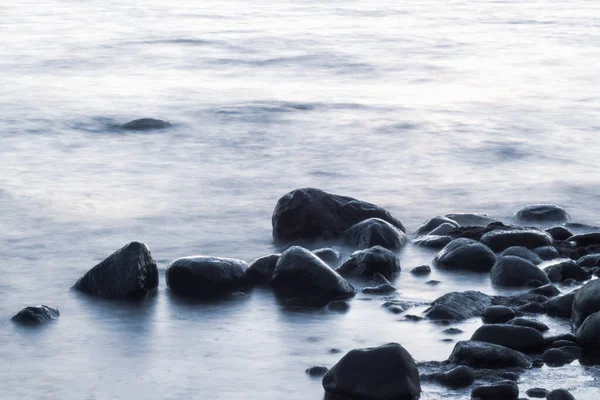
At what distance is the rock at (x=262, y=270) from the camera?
26.7 feet

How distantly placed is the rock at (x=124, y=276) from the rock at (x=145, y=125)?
21.8 feet

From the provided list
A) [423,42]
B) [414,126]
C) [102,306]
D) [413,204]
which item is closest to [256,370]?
[102,306]

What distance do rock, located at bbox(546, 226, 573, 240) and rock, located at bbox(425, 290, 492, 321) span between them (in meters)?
1.89

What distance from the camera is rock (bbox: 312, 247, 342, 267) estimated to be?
870 cm

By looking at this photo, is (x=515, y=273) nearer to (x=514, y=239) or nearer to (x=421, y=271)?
(x=421, y=271)

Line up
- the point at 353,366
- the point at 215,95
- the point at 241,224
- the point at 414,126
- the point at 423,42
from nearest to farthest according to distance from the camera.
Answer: the point at 353,366
the point at 241,224
the point at 414,126
the point at 215,95
the point at 423,42

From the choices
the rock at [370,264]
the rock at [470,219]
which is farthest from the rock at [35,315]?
the rock at [470,219]

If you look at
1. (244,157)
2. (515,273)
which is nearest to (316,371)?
(515,273)

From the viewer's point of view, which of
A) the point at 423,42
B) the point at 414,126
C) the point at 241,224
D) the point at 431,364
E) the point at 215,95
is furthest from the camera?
the point at 423,42

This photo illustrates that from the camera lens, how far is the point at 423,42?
24125 millimetres

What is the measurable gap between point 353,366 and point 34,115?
10.6 metres

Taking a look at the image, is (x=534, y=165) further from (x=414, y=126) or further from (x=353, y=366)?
(x=353, y=366)

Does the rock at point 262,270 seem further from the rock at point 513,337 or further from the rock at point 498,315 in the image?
the rock at point 513,337

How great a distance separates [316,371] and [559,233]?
360cm
